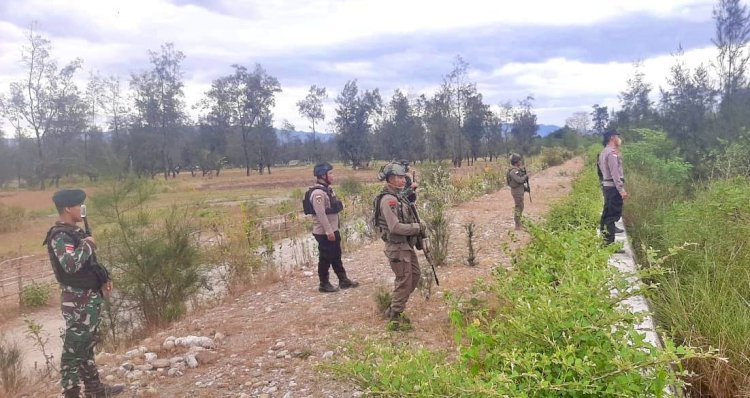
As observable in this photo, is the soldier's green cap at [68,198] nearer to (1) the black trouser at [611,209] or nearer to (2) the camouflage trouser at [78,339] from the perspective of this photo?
(2) the camouflage trouser at [78,339]

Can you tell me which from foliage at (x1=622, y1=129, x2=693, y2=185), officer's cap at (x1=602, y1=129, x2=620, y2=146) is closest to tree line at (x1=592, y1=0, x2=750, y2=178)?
foliage at (x1=622, y1=129, x2=693, y2=185)

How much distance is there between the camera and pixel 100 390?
4.04 metres

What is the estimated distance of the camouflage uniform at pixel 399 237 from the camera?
4.56 m

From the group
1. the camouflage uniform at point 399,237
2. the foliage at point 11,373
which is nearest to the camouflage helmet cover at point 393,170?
the camouflage uniform at point 399,237

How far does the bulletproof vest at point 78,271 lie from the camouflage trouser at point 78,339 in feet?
0.28

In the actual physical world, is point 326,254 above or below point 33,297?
above

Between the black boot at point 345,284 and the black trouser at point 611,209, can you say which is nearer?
the black trouser at point 611,209

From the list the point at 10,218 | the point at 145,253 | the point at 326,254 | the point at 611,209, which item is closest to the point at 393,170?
the point at 326,254

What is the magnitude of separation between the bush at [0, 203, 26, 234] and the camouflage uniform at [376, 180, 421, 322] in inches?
842

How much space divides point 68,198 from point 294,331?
7.73 ft

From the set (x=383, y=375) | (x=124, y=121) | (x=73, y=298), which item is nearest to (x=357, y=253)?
(x=73, y=298)

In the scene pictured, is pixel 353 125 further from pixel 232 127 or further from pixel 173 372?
pixel 173 372

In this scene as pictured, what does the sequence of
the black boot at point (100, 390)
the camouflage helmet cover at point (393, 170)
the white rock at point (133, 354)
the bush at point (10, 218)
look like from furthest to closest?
1. the bush at point (10, 218)
2. the white rock at point (133, 354)
3. the camouflage helmet cover at point (393, 170)
4. the black boot at point (100, 390)

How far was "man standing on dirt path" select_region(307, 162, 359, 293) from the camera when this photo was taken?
6.16m
